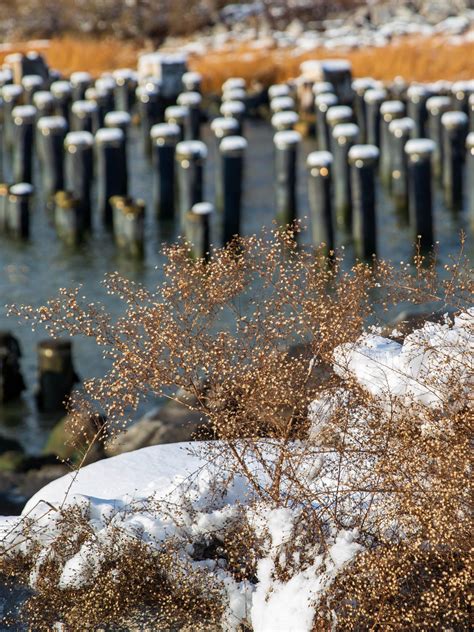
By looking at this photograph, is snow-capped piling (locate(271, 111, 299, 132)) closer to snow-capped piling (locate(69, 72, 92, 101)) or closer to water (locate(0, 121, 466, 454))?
water (locate(0, 121, 466, 454))

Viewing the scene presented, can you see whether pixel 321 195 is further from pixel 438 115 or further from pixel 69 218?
pixel 438 115

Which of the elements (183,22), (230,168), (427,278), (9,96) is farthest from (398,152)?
(183,22)

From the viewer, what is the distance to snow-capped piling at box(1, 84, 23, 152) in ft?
69.2

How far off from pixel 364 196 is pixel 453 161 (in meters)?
3.76

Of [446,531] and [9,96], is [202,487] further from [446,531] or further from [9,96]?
[9,96]

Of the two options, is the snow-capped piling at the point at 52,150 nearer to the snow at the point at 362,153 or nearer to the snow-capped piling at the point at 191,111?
the snow-capped piling at the point at 191,111

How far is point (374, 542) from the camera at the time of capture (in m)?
5.36

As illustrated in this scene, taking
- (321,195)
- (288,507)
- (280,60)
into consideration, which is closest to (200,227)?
(321,195)

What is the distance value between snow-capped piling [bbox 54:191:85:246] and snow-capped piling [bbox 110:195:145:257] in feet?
2.09

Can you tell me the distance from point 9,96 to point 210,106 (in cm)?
610

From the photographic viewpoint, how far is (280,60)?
2875 cm

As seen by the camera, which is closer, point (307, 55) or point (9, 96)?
point (9, 96)

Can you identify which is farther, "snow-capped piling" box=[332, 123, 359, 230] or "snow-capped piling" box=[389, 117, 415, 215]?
"snow-capped piling" box=[389, 117, 415, 215]

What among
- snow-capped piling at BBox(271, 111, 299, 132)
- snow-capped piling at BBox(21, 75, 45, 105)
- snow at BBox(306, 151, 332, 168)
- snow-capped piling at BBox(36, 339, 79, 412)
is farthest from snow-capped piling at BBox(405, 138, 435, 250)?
snow-capped piling at BBox(21, 75, 45, 105)
